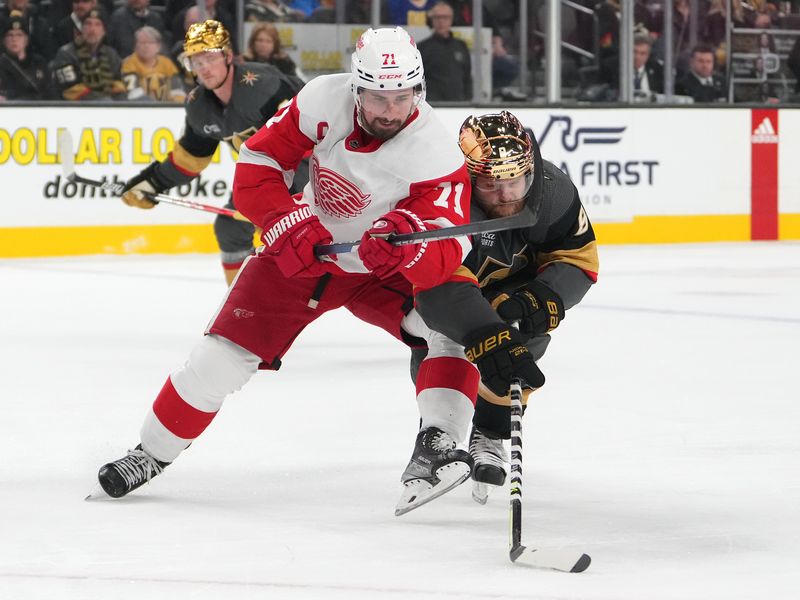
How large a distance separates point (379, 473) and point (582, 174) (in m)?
6.43

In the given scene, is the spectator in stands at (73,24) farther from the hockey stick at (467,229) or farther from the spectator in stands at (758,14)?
the hockey stick at (467,229)

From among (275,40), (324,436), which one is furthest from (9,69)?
(324,436)

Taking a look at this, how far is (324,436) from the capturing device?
3602mm

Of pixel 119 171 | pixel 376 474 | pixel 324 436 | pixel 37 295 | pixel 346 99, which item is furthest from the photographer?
pixel 119 171

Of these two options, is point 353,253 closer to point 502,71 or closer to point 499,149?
point 499,149

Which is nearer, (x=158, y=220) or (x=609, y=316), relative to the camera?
(x=609, y=316)

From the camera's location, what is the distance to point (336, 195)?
2918 millimetres

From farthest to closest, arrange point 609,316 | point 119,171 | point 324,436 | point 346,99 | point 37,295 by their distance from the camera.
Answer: point 119,171 < point 37,295 < point 609,316 < point 324,436 < point 346,99

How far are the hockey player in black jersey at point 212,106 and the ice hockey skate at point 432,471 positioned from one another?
2.46 meters

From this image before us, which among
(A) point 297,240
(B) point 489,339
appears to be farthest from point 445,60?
(B) point 489,339

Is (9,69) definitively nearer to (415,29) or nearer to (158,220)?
(158,220)

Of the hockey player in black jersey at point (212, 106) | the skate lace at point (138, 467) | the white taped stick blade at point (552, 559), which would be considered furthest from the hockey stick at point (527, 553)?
the hockey player in black jersey at point (212, 106)

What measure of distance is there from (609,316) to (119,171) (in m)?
3.47

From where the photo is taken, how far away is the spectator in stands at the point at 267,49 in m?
8.90
